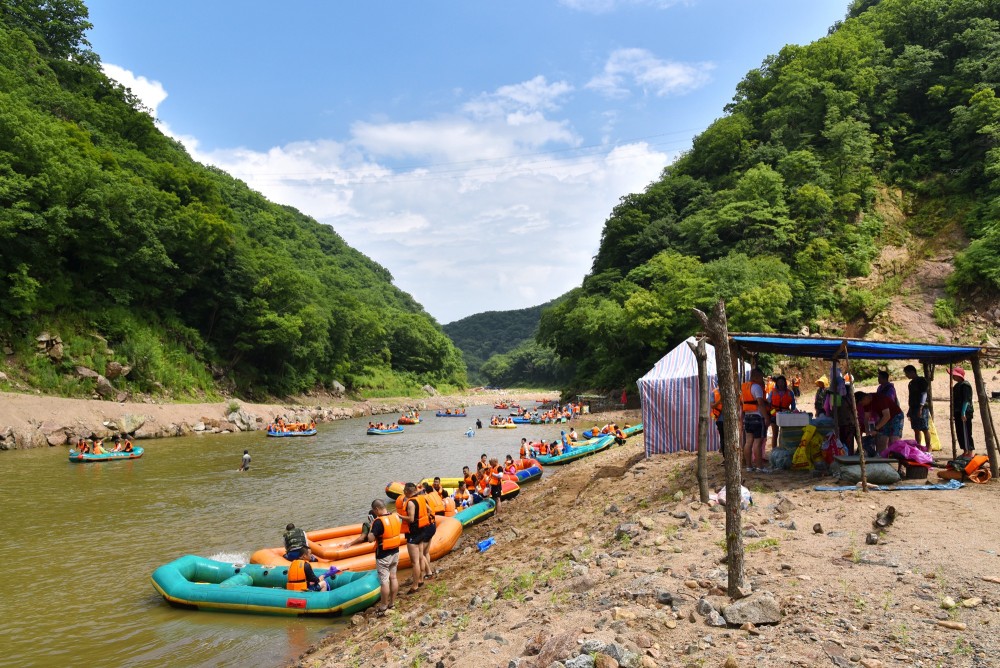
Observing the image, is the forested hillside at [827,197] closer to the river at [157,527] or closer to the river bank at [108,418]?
the river at [157,527]

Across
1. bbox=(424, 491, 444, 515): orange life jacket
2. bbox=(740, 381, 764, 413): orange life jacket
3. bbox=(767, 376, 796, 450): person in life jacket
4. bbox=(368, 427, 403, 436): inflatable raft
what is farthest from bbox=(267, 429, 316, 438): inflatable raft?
bbox=(740, 381, 764, 413): orange life jacket

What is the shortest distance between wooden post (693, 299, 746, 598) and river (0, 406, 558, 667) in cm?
576

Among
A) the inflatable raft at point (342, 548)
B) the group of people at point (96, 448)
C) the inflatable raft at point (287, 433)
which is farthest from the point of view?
the inflatable raft at point (287, 433)

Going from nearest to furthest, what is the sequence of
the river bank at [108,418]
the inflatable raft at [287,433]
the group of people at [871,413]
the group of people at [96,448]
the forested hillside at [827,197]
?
1. the group of people at [871,413]
2. the group of people at [96,448]
3. the river bank at [108,418]
4. the inflatable raft at [287,433]
5. the forested hillside at [827,197]

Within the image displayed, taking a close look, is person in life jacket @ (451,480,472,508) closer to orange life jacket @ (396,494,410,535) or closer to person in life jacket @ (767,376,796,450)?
orange life jacket @ (396,494,410,535)

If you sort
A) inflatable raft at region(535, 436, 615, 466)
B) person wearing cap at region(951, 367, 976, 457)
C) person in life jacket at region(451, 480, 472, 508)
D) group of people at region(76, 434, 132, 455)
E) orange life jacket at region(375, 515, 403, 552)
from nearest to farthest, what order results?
orange life jacket at region(375, 515, 403, 552) → person wearing cap at region(951, 367, 976, 457) → person in life jacket at region(451, 480, 472, 508) → group of people at region(76, 434, 132, 455) → inflatable raft at region(535, 436, 615, 466)

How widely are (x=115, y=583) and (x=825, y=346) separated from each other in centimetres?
1328

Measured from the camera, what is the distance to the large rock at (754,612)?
5.09 meters

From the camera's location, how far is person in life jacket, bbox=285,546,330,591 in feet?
30.5

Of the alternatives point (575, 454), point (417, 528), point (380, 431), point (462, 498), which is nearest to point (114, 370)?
point (380, 431)

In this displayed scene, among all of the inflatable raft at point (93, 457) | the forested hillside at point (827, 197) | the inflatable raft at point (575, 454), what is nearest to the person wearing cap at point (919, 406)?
the inflatable raft at point (575, 454)

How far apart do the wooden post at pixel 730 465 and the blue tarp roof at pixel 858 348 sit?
159 inches

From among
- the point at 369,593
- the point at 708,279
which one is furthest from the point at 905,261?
the point at 369,593

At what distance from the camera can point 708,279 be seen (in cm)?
3681
